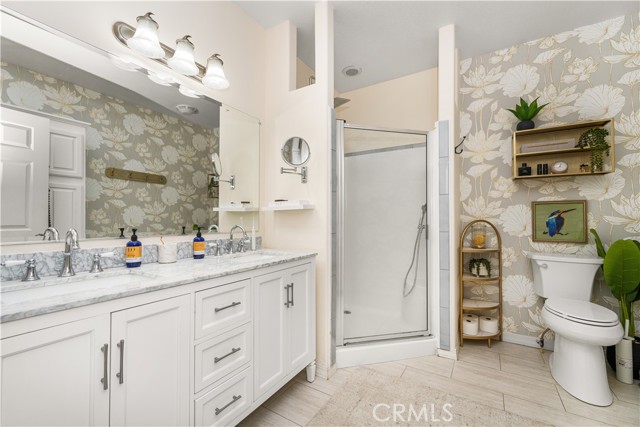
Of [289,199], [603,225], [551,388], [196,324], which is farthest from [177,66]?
[603,225]

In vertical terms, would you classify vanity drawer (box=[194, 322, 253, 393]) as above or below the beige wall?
below

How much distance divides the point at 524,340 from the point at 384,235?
1.57 m

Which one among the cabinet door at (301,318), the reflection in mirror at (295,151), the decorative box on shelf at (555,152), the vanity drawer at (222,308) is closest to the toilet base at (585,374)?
the decorative box on shelf at (555,152)

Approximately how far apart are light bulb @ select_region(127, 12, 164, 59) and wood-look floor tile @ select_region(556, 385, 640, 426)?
122 inches

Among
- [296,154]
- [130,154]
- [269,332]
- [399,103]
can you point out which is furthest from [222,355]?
[399,103]

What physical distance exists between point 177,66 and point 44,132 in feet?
2.48

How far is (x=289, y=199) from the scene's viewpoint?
2.22m

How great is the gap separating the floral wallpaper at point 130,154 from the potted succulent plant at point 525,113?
2.54 metres

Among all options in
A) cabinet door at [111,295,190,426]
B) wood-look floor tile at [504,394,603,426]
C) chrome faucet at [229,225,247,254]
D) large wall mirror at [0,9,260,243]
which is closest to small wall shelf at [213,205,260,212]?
large wall mirror at [0,9,260,243]

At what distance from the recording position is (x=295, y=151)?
2.19 metres

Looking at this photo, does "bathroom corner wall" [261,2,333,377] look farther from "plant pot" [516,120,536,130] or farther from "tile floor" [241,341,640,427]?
"plant pot" [516,120,536,130]

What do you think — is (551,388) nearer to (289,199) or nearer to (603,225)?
(603,225)

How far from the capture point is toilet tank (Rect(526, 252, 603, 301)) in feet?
7.05

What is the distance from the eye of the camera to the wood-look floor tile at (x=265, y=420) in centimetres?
152
